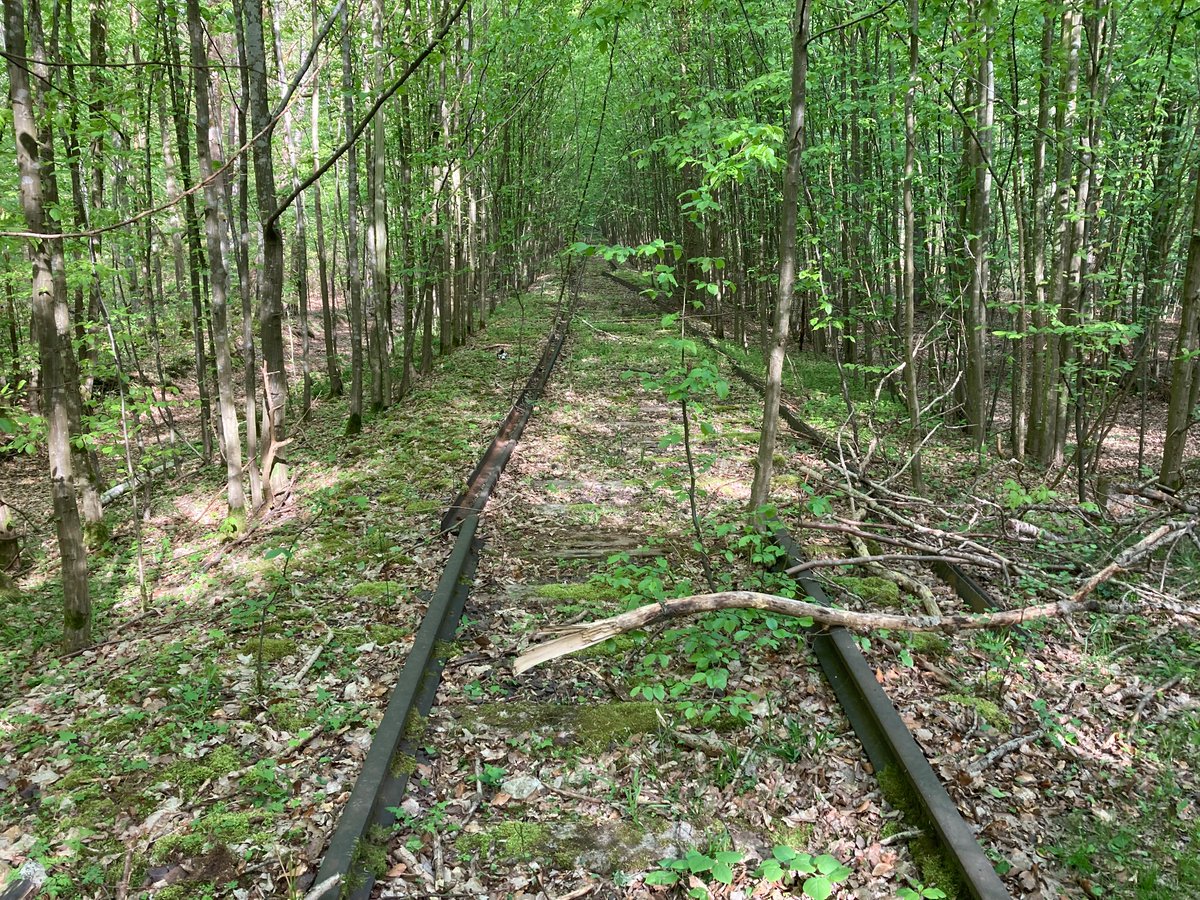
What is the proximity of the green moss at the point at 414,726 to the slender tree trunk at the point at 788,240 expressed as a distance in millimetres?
2861

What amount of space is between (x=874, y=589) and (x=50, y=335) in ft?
21.0

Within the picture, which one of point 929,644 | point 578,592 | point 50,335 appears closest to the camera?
point 929,644

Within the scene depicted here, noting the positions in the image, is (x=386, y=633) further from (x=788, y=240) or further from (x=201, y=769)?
(x=788, y=240)

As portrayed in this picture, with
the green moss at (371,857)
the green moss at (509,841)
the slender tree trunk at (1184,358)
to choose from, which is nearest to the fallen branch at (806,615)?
the green moss at (509,841)

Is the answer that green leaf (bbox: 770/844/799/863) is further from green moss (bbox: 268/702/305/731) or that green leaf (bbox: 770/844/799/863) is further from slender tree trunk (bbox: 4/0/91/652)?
slender tree trunk (bbox: 4/0/91/652)

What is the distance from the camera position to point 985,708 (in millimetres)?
4039

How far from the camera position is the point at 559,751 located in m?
3.79

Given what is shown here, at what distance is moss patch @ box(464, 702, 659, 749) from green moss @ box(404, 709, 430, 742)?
271 millimetres

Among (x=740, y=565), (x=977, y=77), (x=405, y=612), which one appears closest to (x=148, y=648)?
(x=405, y=612)

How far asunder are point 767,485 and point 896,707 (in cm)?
200

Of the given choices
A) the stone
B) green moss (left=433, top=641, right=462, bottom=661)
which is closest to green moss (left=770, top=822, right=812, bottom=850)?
the stone

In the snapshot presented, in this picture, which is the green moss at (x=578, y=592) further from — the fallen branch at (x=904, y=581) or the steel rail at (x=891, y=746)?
the fallen branch at (x=904, y=581)

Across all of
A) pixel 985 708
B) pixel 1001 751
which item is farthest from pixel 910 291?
pixel 1001 751

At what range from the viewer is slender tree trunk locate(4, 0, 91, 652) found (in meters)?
4.92
